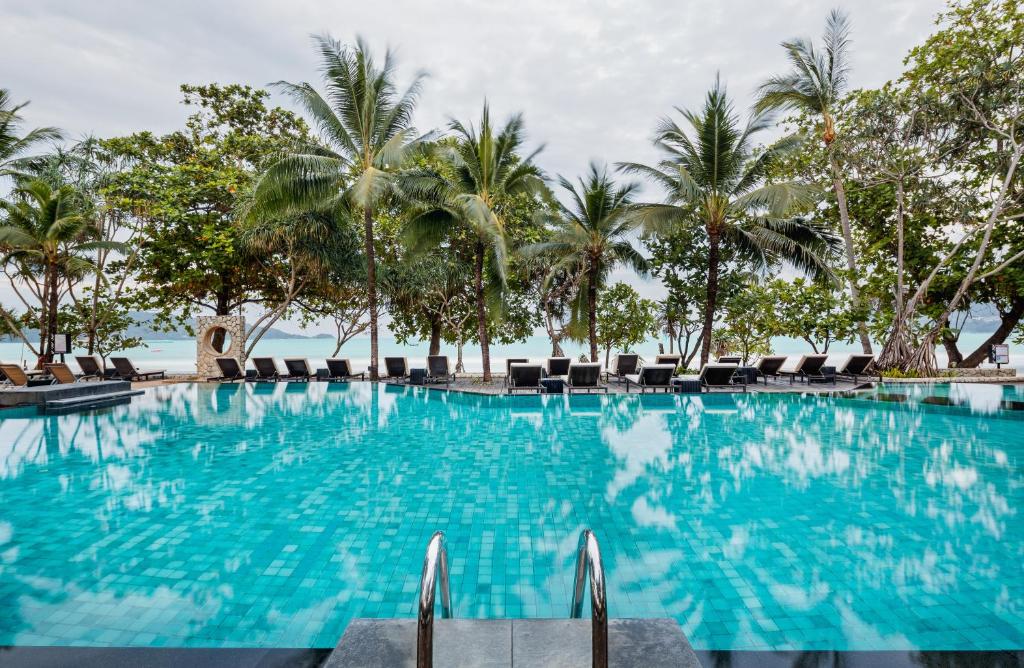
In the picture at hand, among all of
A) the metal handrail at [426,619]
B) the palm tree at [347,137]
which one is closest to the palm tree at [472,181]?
the palm tree at [347,137]

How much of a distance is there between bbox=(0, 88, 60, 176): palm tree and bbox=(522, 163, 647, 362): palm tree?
12447mm

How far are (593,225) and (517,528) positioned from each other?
40.4ft

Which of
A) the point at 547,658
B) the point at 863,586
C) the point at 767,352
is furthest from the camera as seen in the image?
the point at 767,352

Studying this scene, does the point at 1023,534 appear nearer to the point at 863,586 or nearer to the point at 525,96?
the point at 863,586

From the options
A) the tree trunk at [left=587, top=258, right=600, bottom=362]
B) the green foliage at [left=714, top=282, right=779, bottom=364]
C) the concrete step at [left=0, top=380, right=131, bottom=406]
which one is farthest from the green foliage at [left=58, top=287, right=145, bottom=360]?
the green foliage at [left=714, top=282, right=779, bottom=364]

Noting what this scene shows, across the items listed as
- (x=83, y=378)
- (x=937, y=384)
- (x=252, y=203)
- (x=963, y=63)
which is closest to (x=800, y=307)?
(x=937, y=384)

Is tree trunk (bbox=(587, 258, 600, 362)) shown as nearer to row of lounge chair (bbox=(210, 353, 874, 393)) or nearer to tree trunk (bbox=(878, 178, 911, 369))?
row of lounge chair (bbox=(210, 353, 874, 393))

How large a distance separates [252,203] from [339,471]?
10677mm

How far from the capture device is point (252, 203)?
44.5 ft

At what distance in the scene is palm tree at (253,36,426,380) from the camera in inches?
501

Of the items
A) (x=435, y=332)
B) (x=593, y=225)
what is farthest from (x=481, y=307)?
(x=435, y=332)

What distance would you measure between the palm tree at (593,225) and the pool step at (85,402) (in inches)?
423

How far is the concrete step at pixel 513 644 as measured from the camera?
171 cm

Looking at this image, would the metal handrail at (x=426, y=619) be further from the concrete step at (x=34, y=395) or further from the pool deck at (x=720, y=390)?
Result: the concrete step at (x=34, y=395)
